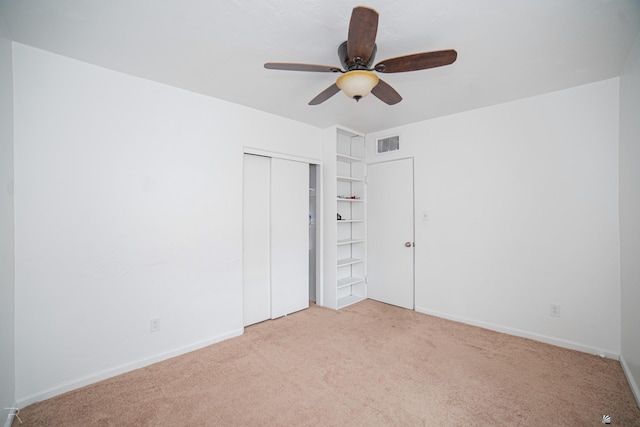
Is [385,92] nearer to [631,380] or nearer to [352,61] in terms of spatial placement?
[352,61]

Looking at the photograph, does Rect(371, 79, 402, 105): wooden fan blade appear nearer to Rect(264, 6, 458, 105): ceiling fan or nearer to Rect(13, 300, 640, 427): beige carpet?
Rect(264, 6, 458, 105): ceiling fan

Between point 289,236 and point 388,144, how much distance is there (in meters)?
2.01

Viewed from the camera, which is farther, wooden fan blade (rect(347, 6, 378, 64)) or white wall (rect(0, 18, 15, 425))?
white wall (rect(0, 18, 15, 425))

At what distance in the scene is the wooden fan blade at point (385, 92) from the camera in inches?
79.1

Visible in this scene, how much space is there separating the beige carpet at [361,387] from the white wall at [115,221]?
28cm

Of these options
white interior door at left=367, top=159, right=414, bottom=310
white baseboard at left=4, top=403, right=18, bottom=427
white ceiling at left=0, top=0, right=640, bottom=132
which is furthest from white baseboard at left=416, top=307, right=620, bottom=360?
white baseboard at left=4, top=403, right=18, bottom=427

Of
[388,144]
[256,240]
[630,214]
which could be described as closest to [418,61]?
[630,214]

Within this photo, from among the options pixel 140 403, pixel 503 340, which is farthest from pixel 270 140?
pixel 503 340

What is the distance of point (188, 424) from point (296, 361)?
0.99 metres

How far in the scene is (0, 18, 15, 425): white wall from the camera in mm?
1751

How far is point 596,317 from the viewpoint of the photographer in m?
2.62

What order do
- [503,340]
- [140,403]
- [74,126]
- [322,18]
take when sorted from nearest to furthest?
[322,18], [140,403], [74,126], [503,340]

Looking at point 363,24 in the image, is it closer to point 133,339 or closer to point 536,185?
point 536,185

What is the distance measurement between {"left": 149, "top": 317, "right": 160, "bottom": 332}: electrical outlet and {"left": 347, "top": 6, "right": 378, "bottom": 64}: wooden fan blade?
2.72 metres
